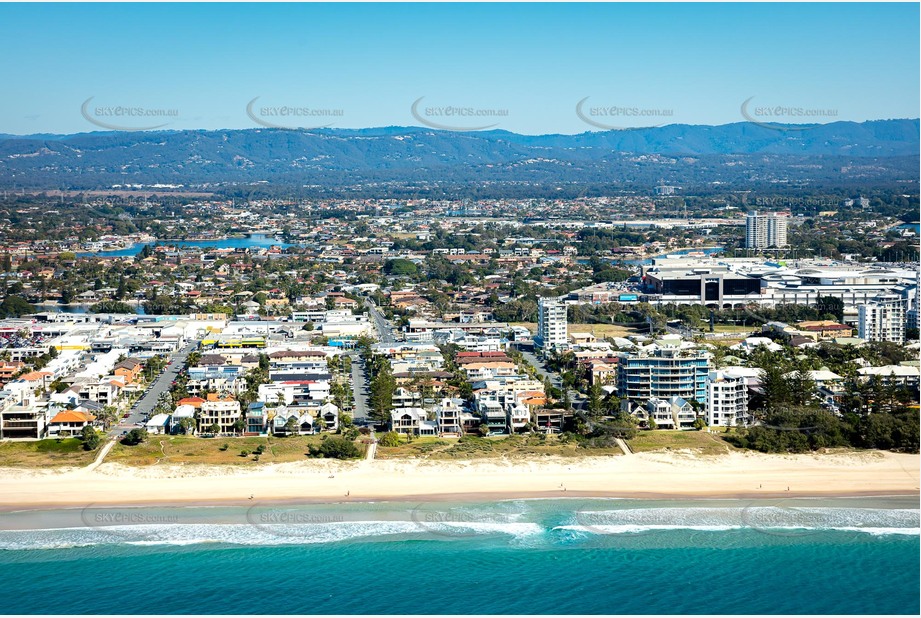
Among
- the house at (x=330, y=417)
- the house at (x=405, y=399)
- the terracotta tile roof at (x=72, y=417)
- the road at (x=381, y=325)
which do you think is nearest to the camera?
the terracotta tile roof at (x=72, y=417)

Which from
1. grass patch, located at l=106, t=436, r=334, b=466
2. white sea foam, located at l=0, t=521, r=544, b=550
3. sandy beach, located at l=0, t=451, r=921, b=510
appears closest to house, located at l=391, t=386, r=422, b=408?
grass patch, located at l=106, t=436, r=334, b=466

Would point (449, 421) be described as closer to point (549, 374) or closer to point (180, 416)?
A: point (180, 416)

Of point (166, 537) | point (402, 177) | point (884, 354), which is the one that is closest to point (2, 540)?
point (166, 537)

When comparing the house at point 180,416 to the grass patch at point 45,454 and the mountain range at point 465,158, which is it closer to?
the grass patch at point 45,454

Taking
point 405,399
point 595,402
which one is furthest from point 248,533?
point 595,402

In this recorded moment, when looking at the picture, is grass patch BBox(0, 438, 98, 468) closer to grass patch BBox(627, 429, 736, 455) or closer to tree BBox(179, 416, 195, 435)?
tree BBox(179, 416, 195, 435)

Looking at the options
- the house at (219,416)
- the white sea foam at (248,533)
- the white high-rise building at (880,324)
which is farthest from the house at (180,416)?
the white high-rise building at (880,324)

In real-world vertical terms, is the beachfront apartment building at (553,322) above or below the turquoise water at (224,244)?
above

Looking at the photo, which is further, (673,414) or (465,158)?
(465,158)
